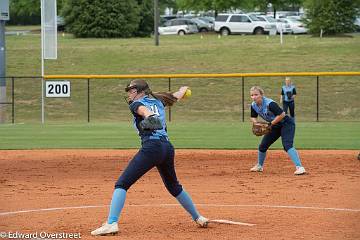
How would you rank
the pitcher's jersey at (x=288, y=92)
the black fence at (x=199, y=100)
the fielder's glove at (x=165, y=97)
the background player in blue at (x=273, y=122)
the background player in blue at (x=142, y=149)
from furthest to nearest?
1. the black fence at (x=199, y=100)
2. the pitcher's jersey at (x=288, y=92)
3. the background player in blue at (x=273, y=122)
4. the fielder's glove at (x=165, y=97)
5. the background player in blue at (x=142, y=149)

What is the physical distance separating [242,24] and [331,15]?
9.62 meters

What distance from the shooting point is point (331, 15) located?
54719 mm

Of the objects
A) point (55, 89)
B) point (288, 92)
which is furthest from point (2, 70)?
point (288, 92)

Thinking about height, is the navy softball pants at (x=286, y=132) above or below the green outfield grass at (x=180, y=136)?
above

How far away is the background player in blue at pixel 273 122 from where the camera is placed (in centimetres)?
1592

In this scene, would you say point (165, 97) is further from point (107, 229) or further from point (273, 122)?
point (273, 122)

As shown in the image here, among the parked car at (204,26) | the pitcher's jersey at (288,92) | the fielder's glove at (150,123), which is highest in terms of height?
the parked car at (204,26)

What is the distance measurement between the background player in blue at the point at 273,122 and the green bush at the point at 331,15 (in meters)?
38.9

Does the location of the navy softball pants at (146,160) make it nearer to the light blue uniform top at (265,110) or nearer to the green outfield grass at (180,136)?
the light blue uniform top at (265,110)

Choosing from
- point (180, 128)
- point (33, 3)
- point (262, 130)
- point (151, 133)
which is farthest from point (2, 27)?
point (33, 3)

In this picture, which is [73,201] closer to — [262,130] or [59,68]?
[262,130]

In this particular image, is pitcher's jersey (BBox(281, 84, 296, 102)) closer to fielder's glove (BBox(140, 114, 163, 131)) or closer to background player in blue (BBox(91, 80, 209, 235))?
background player in blue (BBox(91, 80, 209, 235))

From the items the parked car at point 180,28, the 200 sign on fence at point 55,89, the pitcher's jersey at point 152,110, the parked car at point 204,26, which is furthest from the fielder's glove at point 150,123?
the parked car at point 204,26

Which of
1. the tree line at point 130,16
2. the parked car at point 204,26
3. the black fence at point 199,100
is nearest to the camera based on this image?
the black fence at point 199,100
